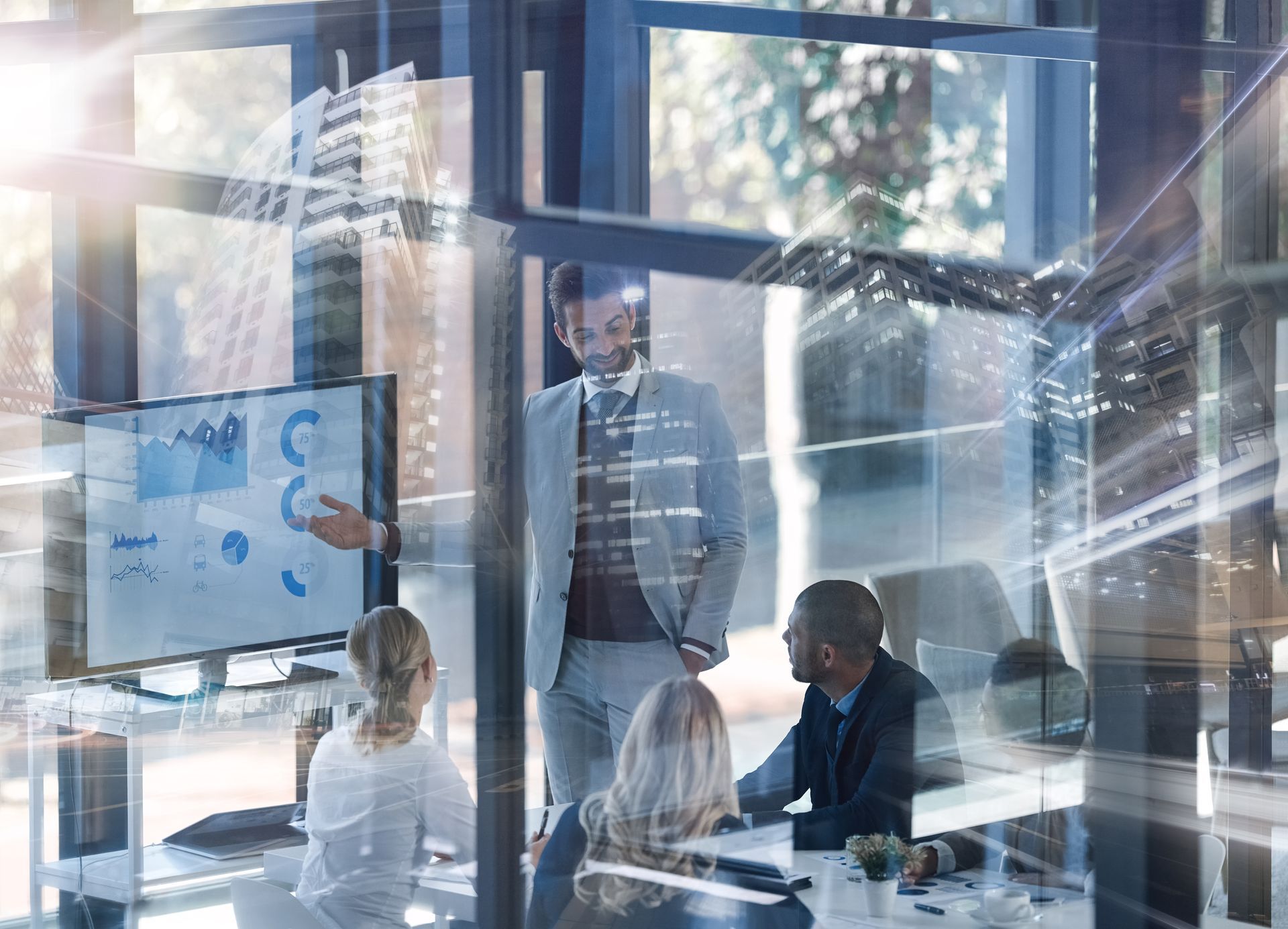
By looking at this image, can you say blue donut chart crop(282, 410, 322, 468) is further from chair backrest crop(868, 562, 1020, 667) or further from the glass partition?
chair backrest crop(868, 562, 1020, 667)

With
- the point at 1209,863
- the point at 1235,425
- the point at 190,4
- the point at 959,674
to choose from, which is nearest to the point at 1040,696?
the point at 959,674

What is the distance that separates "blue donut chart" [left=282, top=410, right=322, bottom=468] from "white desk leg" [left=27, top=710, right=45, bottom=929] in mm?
547

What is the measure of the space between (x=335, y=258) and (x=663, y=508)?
62 centimetres

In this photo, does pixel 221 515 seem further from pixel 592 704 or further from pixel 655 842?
pixel 655 842

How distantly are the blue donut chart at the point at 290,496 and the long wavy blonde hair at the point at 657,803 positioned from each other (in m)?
0.58

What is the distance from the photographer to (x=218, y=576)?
1532mm

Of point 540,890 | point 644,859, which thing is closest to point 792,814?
point 644,859

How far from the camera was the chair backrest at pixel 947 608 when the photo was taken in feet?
5.38

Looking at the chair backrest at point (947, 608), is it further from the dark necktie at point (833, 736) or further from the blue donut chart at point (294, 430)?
the blue donut chart at point (294, 430)

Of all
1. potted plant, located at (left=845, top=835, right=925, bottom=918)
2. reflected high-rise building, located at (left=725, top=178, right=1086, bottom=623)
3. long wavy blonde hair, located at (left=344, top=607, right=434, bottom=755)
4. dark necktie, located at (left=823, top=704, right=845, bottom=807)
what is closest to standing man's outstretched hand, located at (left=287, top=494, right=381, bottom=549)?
long wavy blonde hair, located at (left=344, top=607, right=434, bottom=755)

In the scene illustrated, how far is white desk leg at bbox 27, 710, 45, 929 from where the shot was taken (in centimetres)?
157

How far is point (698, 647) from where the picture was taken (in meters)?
1.49

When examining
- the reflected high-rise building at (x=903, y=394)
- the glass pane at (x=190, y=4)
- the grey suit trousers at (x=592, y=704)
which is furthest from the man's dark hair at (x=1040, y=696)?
the glass pane at (x=190, y=4)

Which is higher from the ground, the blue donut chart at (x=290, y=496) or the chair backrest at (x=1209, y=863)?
the blue donut chart at (x=290, y=496)
